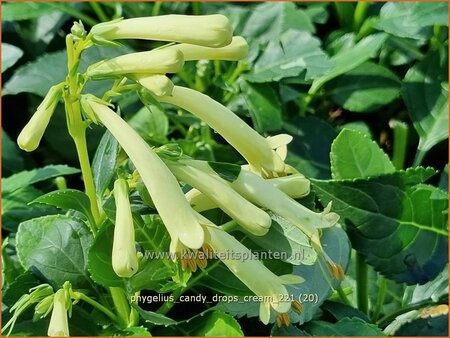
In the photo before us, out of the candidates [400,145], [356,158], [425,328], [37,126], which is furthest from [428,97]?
[37,126]

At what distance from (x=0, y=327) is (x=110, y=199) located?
248 mm

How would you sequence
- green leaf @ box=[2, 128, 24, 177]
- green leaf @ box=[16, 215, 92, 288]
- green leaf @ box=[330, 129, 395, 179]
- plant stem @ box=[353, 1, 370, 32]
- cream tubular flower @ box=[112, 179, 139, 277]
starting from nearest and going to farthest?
cream tubular flower @ box=[112, 179, 139, 277] < green leaf @ box=[16, 215, 92, 288] < green leaf @ box=[330, 129, 395, 179] < green leaf @ box=[2, 128, 24, 177] < plant stem @ box=[353, 1, 370, 32]

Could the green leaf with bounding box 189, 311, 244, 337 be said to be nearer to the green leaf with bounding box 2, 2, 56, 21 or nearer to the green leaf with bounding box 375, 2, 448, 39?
the green leaf with bounding box 375, 2, 448, 39

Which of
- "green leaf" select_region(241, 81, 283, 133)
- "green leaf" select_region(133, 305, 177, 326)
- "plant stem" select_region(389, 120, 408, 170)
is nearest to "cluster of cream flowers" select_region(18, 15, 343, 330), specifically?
"green leaf" select_region(133, 305, 177, 326)

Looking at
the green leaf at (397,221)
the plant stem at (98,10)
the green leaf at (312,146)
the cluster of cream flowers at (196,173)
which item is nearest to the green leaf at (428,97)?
the green leaf at (312,146)

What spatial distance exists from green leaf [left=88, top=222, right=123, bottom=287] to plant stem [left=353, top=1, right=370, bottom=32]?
2.61 feet

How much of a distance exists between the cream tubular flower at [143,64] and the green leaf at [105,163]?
0.12 m

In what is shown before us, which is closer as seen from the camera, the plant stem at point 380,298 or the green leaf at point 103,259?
the green leaf at point 103,259

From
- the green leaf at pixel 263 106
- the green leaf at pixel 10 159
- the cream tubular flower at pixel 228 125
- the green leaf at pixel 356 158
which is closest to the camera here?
the cream tubular flower at pixel 228 125

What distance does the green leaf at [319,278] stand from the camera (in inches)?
39.1

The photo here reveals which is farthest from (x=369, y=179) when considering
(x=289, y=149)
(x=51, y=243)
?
(x=51, y=243)

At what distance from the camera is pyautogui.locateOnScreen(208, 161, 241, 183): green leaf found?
2.98ft

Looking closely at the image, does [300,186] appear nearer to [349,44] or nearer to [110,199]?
[110,199]

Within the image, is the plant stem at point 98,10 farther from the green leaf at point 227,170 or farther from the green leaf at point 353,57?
the green leaf at point 227,170
